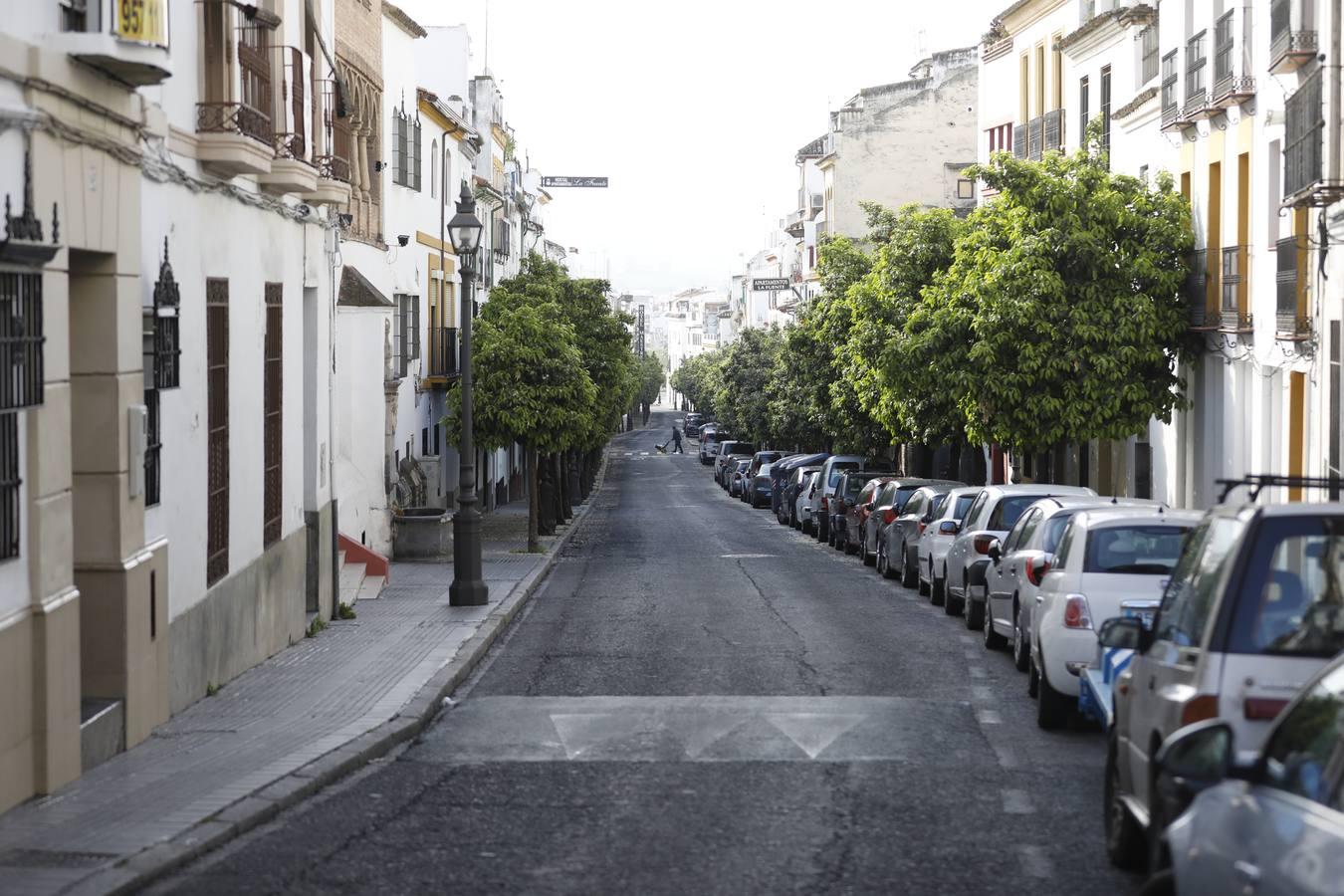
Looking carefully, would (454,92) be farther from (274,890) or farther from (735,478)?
(274,890)

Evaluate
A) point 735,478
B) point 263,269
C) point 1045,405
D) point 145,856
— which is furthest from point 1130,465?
point 735,478

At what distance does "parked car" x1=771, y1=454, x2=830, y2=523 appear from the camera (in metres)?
48.2

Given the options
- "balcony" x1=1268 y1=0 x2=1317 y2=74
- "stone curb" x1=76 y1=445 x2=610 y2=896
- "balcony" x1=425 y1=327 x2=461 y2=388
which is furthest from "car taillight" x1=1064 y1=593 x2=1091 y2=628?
"balcony" x1=425 y1=327 x2=461 y2=388

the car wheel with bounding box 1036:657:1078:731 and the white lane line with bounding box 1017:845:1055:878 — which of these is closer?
the white lane line with bounding box 1017:845:1055:878

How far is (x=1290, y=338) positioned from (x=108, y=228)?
16103 mm

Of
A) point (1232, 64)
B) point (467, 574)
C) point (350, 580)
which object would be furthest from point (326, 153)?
point (1232, 64)

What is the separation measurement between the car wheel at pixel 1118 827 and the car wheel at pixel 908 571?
16212 mm

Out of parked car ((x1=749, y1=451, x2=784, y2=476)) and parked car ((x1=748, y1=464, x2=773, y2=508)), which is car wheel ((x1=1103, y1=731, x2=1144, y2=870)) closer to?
parked car ((x1=748, y1=464, x2=773, y2=508))

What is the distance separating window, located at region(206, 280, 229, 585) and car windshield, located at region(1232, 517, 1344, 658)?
9275 millimetres

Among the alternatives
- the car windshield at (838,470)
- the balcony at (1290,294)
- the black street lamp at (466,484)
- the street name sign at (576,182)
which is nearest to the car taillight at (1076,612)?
the black street lamp at (466,484)

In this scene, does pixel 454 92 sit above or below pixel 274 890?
above

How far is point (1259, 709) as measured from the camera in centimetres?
673

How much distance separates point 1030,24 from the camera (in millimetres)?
43281

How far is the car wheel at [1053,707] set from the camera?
41.1ft
